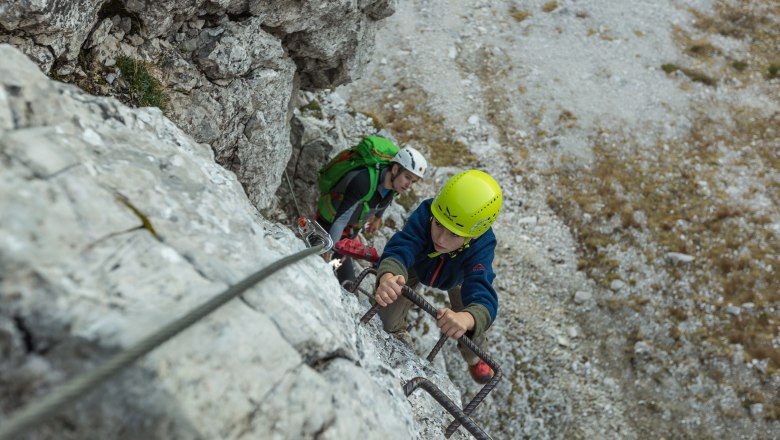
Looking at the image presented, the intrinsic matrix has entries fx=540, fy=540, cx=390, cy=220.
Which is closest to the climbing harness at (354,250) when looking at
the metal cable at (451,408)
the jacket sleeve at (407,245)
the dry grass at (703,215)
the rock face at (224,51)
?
the jacket sleeve at (407,245)

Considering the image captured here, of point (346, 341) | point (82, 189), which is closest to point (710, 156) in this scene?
point (346, 341)

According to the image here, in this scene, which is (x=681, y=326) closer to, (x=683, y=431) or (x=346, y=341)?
(x=683, y=431)

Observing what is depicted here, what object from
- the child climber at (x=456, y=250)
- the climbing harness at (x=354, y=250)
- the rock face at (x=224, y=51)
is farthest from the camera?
the climbing harness at (x=354, y=250)

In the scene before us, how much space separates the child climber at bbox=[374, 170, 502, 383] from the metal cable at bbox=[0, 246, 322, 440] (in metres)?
3.01

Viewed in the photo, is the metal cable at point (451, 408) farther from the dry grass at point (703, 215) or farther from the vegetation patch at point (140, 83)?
the dry grass at point (703, 215)

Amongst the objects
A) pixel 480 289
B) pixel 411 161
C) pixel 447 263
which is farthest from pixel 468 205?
pixel 411 161

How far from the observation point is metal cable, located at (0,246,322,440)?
193 cm

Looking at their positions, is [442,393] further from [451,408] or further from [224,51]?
[224,51]

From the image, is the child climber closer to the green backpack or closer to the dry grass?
the green backpack

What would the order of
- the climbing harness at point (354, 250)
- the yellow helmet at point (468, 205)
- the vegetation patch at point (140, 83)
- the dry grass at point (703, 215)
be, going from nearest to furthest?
the yellow helmet at point (468, 205), the vegetation patch at point (140, 83), the climbing harness at point (354, 250), the dry grass at point (703, 215)

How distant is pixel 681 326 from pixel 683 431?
285 centimetres

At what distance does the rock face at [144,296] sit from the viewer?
2.28 meters

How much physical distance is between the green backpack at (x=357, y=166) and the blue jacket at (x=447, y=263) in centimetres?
212

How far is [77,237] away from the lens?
8.42ft
